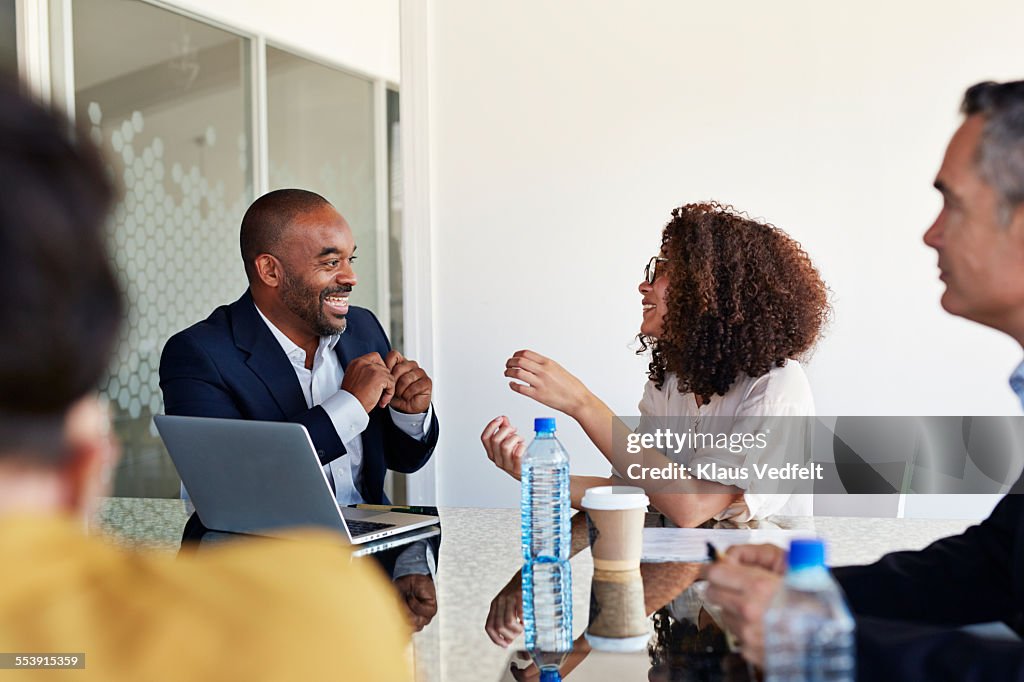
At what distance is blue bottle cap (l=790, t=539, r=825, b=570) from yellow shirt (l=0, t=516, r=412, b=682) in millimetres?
404

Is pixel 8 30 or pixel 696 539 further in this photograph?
pixel 8 30

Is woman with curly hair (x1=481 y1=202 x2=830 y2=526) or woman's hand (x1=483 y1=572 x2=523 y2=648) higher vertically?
woman with curly hair (x1=481 y1=202 x2=830 y2=526)

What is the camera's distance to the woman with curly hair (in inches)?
85.7

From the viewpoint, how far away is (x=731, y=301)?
7.73 ft

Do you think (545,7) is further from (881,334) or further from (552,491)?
(552,491)

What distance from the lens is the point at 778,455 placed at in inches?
80.3

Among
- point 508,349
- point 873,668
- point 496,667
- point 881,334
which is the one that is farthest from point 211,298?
point 873,668

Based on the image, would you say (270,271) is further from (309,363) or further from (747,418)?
(747,418)

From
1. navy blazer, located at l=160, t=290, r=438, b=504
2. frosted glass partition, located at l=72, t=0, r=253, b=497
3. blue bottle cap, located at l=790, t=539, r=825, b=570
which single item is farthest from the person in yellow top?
frosted glass partition, located at l=72, t=0, r=253, b=497

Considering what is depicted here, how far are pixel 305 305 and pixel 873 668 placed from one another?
1871 millimetres

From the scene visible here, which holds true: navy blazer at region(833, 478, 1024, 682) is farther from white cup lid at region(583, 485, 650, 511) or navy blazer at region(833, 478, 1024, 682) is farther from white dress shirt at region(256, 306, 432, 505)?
white dress shirt at region(256, 306, 432, 505)

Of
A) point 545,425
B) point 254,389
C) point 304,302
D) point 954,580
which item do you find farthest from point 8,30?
point 954,580

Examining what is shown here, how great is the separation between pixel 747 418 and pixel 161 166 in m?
2.60

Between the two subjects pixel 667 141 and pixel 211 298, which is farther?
pixel 211 298
